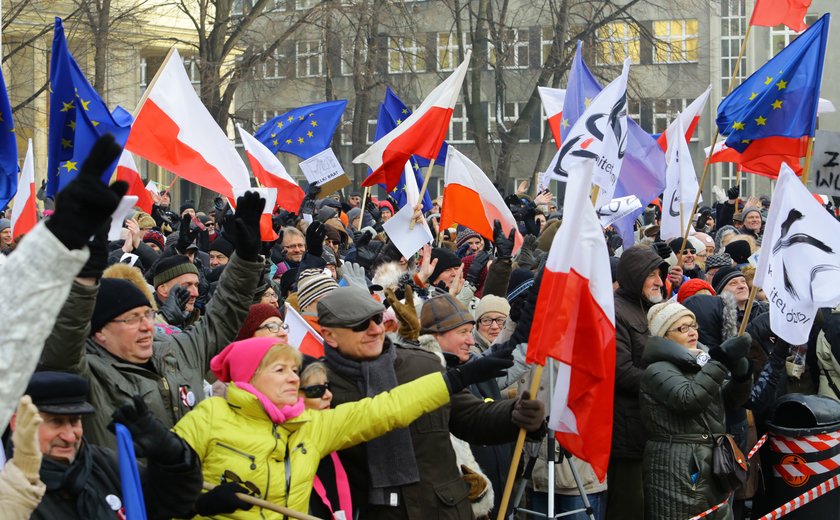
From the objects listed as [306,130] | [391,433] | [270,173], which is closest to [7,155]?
[391,433]

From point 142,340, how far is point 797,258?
4218mm

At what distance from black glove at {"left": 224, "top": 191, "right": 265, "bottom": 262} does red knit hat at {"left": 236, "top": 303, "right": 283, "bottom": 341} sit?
0.80 meters

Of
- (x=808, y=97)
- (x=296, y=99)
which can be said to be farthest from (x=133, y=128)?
(x=296, y=99)

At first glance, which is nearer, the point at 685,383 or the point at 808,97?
the point at 685,383

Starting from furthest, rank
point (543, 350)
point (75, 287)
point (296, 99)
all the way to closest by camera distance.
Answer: point (296, 99)
point (543, 350)
point (75, 287)

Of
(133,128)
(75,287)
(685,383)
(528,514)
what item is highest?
(133,128)

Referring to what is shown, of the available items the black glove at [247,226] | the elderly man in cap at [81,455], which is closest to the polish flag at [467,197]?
the black glove at [247,226]

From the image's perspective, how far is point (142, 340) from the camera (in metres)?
4.75

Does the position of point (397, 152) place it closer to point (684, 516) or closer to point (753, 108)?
point (753, 108)

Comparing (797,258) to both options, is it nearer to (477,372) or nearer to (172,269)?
(477,372)

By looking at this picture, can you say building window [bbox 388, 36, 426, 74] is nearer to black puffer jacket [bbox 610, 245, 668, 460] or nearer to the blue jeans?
black puffer jacket [bbox 610, 245, 668, 460]

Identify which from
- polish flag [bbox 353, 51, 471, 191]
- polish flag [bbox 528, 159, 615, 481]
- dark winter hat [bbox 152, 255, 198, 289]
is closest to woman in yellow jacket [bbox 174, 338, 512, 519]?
polish flag [bbox 528, 159, 615, 481]

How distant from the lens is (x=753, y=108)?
1063 cm

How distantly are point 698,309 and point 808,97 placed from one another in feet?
9.19
